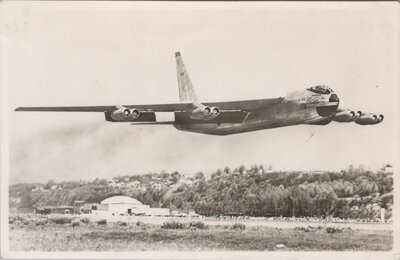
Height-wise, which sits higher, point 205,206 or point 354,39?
point 354,39

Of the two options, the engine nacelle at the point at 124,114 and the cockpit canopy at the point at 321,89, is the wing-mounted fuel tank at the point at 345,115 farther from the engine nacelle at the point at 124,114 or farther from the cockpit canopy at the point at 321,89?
the engine nacelle at the point at 124,114

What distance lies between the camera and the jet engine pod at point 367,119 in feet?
30.9

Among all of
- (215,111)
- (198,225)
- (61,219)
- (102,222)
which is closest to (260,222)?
(198,225)

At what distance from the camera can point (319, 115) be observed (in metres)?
9.45

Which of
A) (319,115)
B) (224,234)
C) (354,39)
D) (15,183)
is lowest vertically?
(224,234)

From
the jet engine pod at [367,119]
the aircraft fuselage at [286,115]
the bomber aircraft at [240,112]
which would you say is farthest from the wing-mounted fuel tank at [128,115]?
the jet engine pod at [367,119]

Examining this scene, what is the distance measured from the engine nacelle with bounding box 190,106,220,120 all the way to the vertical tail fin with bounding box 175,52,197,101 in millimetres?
168

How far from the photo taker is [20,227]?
9219mm

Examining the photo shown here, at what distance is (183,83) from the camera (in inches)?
368

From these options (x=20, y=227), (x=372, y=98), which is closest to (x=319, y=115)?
(x=372, y=98)

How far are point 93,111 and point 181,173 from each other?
1382mm

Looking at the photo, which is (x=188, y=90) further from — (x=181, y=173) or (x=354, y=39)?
(x=354, y=39)

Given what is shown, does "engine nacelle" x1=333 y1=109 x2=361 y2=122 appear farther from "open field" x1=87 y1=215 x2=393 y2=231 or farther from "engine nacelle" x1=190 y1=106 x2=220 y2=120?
"engine nacelle" x1=190 y1=106 x2=220 y2=120

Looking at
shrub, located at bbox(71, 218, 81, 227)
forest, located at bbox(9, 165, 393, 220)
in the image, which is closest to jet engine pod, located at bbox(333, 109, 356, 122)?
forest, located at bbox(9, 165, 393, 220)
